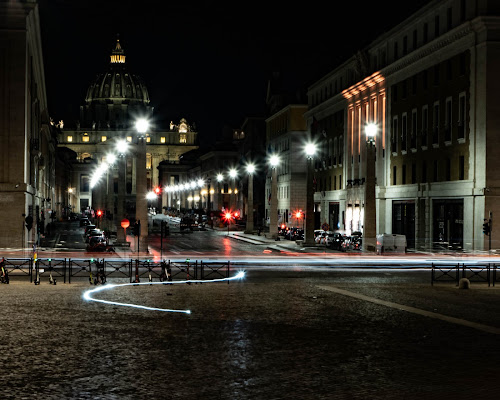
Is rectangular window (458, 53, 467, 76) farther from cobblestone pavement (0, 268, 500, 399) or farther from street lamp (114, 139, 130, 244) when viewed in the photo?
cobblestone pavement (0, 268, 500, 399)

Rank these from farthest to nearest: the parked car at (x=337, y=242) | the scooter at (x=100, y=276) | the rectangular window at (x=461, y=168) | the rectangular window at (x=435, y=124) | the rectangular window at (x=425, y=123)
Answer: the rectangular window at (x=425, y=123) < the rectangular window at (x=435, y=124) < the parked car at (x=337, y=242) < the rectangular window at (x=461, y=168) < the scooter at (x=100, y=276)

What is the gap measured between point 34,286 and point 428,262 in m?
23.4

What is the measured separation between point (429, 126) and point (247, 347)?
48100mm

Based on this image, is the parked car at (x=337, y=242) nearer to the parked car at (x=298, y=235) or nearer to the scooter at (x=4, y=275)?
the parked car at (x=298, y=235)

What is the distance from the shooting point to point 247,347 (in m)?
17.4

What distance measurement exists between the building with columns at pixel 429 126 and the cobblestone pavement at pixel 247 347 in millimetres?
25351

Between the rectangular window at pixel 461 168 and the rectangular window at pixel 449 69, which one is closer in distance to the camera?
the rectangular window at pixel 461 168

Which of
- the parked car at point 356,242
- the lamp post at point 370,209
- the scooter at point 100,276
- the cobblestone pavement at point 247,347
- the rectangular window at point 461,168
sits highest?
the rectangular window at point 461,168

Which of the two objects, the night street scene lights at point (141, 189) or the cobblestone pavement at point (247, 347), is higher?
the night street scene lights at point (141, 189)

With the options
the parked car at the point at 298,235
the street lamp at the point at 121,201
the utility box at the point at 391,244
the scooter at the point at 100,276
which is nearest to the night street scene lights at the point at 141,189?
the street lamp at the point at 121,201

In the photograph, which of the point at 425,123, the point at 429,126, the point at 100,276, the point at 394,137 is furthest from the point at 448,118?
the point at 100,276

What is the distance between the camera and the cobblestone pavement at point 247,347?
531 inches

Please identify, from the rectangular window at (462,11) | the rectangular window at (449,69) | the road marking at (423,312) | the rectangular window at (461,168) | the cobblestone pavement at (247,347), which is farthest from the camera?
the rectangular window at (449,69)

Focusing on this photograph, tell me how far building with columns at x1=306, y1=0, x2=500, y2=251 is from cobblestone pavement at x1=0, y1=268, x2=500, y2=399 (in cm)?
2535
